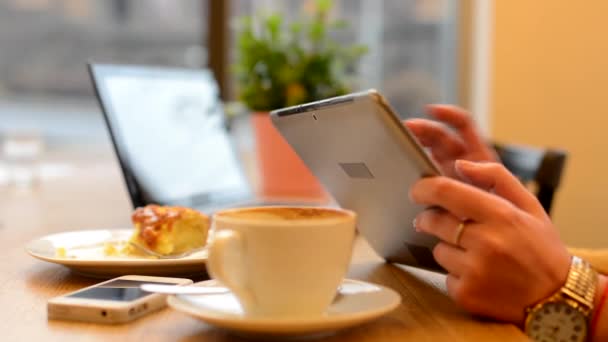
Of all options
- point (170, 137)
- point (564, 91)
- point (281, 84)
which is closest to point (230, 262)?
point (170, 137)

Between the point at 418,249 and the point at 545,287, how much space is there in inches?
6.0

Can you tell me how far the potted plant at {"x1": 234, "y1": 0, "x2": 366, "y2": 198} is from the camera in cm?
171

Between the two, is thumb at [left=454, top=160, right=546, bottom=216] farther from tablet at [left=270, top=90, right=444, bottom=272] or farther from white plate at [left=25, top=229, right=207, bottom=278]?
white plate at [left=25, top=229, right=207, bottom=278]

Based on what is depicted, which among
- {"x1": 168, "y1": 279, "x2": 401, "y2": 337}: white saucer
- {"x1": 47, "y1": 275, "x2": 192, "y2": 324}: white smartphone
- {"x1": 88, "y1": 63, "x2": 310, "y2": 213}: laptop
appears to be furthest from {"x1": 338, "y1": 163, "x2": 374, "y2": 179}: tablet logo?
{"x1": 88, "y1": 63, "x2": 310, "y2": 213}: laptop

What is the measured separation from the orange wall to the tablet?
166 cm

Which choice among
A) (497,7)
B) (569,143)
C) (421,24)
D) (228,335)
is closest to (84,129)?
(421,24)

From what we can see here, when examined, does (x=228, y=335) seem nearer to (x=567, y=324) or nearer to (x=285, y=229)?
(x=285, y=229)

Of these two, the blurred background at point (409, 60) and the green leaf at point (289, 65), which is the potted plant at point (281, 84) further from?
the blurred background at point (409, 60)

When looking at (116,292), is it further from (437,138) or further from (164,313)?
(437,138)

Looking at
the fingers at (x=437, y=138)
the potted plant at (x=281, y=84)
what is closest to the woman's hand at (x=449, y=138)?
the fingers at (x=437, y=138)

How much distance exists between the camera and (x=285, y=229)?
1.65 ft

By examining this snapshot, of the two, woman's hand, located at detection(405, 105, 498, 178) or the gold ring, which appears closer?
the gold ring

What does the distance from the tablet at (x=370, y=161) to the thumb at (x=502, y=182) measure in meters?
0.06

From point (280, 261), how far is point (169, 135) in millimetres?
870
